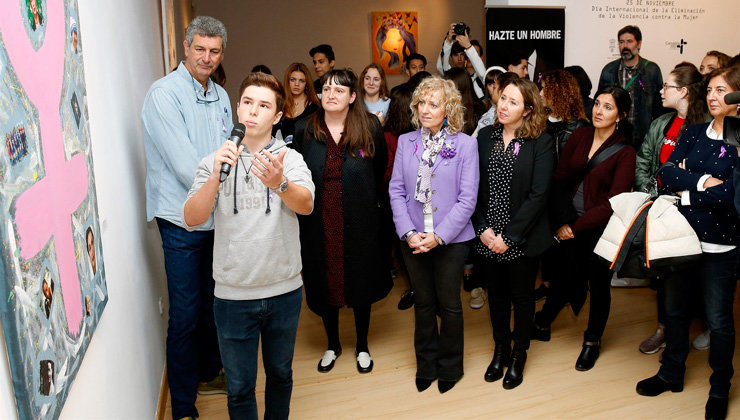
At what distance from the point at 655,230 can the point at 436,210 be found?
1074 mm

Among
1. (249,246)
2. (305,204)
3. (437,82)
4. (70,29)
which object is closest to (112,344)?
(249,246)

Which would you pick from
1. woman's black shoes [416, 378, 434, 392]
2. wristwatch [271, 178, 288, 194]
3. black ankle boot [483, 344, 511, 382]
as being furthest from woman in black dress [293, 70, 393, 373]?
wristwatch [271, 178, 288, 194]

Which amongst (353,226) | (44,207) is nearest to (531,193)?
(353,226)

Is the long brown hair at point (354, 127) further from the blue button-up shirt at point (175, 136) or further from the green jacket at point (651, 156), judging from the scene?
the green jacket at point (651, 156)

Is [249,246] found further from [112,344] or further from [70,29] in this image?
[70,29]

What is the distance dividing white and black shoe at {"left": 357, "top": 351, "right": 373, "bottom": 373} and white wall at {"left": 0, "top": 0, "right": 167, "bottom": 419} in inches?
44.4

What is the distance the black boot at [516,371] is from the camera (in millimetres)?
3168

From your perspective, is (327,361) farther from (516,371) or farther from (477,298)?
(477,298)

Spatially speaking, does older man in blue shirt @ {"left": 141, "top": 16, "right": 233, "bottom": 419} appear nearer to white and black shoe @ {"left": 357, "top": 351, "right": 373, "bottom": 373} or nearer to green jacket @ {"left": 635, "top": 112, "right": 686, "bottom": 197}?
white and black shoe @ {"left": 357, "top": 351, "right": 373, "bottom": 373}

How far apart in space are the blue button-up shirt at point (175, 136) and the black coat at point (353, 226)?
1.88ft

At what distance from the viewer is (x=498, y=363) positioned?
3273 millimetres

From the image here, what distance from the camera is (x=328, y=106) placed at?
302 cm

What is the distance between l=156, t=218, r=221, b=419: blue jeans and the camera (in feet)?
8.71

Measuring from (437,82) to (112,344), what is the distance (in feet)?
6.46
